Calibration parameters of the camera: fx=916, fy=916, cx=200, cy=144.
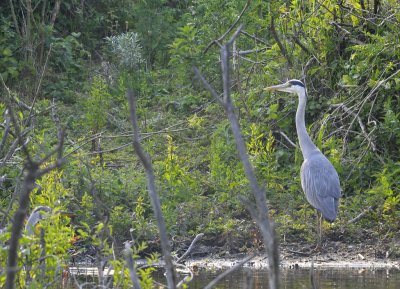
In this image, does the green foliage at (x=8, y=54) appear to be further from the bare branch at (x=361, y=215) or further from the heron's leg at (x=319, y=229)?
the bare branch at (x=361, y=215)

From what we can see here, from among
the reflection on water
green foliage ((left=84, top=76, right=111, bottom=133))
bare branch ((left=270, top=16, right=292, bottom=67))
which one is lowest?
the reflection on water

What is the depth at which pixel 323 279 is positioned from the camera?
21.6 feet

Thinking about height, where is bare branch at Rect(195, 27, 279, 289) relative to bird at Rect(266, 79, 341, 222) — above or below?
below

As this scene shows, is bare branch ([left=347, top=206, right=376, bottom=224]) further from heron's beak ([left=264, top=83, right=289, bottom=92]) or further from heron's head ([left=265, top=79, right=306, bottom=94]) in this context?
heron's beak ([left=264, top=83, right=289, bottom=92])

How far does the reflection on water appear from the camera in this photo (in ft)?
20.4

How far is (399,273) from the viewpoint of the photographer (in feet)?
22.2

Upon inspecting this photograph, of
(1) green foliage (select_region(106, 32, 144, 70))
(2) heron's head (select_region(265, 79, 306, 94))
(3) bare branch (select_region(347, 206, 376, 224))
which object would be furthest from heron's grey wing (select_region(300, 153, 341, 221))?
(1) green foliage (select_region(106, 32, 144, 70))

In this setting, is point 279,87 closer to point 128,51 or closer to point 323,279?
point 323,279

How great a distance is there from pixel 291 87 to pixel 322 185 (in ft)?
4.21

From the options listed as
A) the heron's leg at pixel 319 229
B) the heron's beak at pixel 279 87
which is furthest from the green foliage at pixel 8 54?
the heron's leg at pixel 319 229

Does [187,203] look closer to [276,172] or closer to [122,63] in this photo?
[276,172]

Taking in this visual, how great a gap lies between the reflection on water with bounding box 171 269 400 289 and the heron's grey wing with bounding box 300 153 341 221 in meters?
0.65

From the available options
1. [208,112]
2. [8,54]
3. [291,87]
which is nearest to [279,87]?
[291,87]

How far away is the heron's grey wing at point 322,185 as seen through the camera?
7.52 m
